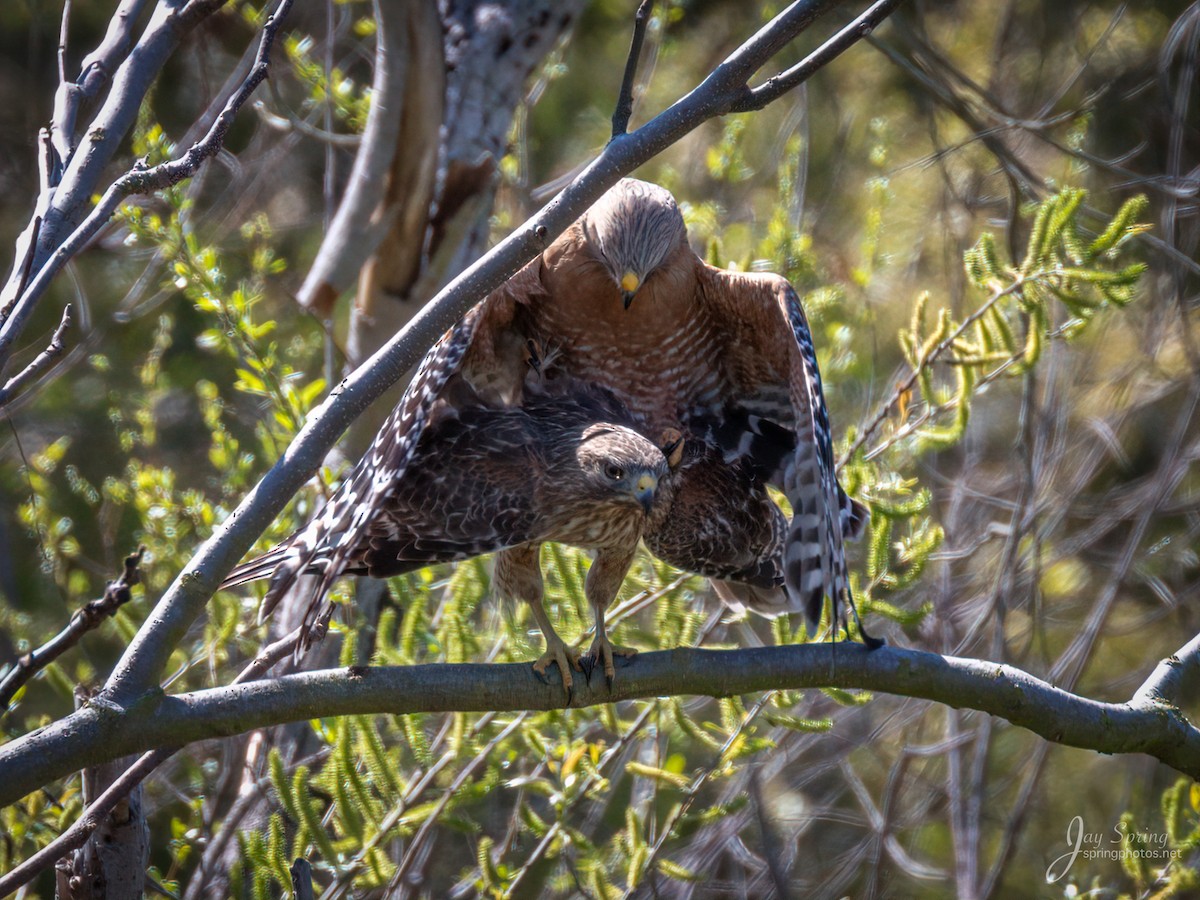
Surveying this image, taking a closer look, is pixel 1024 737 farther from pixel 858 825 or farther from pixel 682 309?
pixel 682 309

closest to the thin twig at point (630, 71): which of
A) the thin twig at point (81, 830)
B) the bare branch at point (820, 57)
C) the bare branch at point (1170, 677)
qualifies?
the bare branch at point (820, 57)

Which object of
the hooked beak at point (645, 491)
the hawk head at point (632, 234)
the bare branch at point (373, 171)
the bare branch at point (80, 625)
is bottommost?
the bare branch at point (80, 625)

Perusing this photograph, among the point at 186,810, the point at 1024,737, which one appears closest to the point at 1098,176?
the point at 1024,737

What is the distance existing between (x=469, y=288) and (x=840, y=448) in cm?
201

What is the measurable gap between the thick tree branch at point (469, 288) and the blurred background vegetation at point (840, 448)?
3.09ft

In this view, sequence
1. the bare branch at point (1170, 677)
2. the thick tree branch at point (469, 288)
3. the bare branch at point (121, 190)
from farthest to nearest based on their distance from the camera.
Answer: the bare branch at point (1170, 677) < the thick tree branch at point (469, 288) < the bare branch at point (121, 190)

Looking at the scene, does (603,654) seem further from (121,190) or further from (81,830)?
(121,190)

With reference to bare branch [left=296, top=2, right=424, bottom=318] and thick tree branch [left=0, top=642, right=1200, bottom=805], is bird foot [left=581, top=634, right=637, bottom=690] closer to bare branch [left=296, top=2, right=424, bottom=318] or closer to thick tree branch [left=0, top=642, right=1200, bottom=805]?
thick tree branch [left=0, top=642, right=1200, bottom=805]

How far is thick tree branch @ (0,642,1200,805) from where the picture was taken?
192 cm

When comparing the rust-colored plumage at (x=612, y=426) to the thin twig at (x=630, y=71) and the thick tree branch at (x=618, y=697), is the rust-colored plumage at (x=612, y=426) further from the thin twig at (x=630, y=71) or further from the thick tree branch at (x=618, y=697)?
the thin twig at (x=630, y=71)

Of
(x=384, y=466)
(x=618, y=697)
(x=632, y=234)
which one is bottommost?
(x=618, y=697)

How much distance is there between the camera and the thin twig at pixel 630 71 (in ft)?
6.71

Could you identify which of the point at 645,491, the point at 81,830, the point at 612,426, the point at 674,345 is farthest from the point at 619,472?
the point at 81,830

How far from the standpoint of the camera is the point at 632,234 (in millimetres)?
3197
